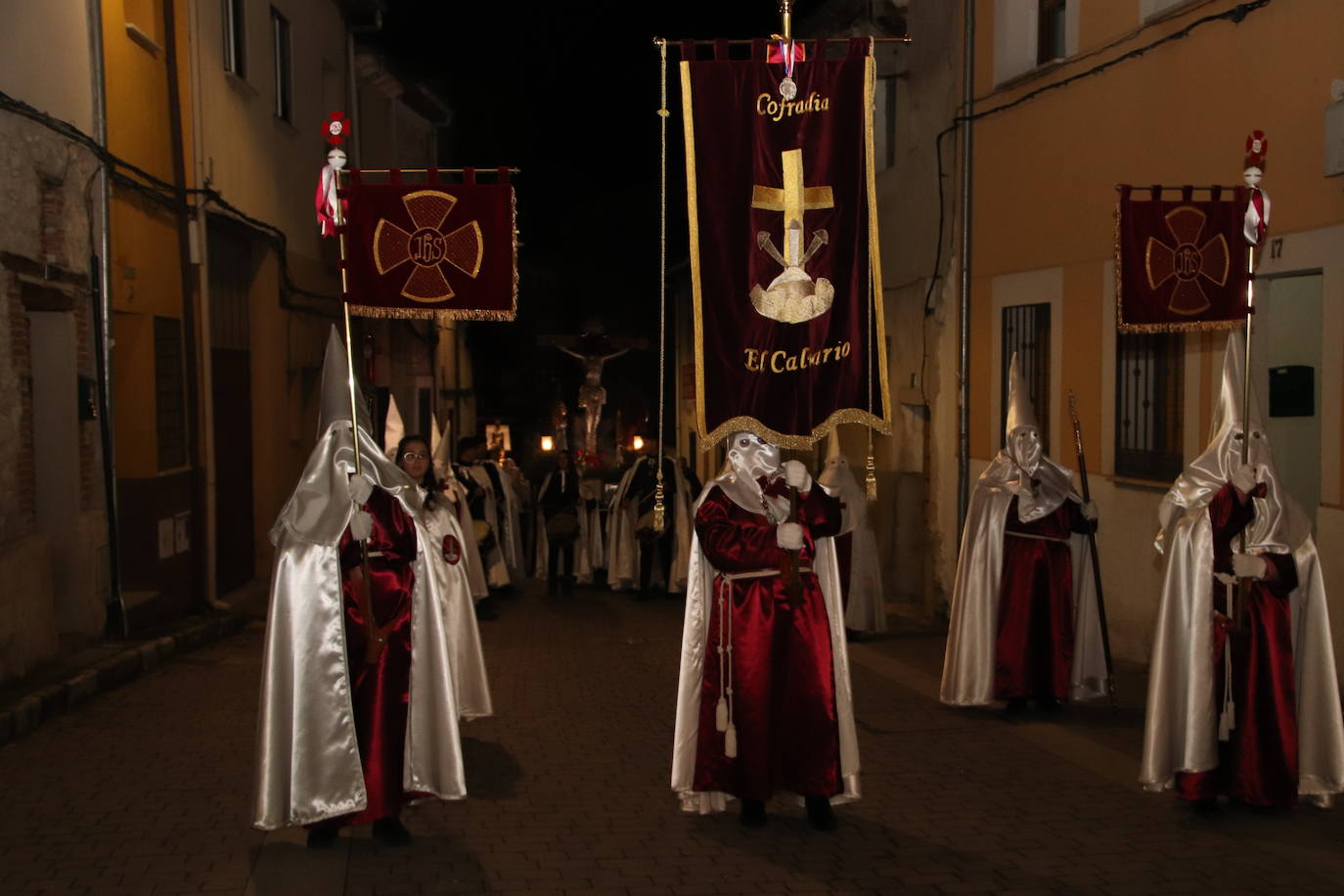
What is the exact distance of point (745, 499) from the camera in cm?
663

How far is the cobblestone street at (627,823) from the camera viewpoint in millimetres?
5738

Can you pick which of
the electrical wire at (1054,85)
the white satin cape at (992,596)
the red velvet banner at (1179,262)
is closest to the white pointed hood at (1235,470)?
the red velvet banner at (1179,262)

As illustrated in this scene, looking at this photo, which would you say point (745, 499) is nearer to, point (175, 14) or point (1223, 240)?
point (1223, 240)

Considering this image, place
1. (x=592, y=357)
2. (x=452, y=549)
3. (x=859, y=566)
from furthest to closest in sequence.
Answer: (x=592, y=357), (x=859, y=566), (x=452, y=549)

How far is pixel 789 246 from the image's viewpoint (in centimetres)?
656

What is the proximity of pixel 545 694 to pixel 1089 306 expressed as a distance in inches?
227

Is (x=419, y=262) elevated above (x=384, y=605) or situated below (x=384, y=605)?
above

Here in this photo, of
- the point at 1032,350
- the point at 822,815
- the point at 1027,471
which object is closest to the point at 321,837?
the point at 822,815

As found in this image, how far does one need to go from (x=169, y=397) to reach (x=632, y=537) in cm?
589

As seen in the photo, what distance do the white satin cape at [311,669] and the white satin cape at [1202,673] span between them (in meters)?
3.65

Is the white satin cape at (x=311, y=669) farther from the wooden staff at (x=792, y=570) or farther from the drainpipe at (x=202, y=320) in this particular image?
the drainpipe at (x=202, y=320)

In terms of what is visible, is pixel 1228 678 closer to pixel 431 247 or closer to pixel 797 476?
pixel 797 476

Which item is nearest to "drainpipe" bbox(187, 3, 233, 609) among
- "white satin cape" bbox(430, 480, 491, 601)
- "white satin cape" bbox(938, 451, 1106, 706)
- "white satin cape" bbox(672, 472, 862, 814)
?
"white satin cape" bbox(430, 480, 491, 601)

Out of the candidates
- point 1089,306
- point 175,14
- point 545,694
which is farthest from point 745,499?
point 175,14
